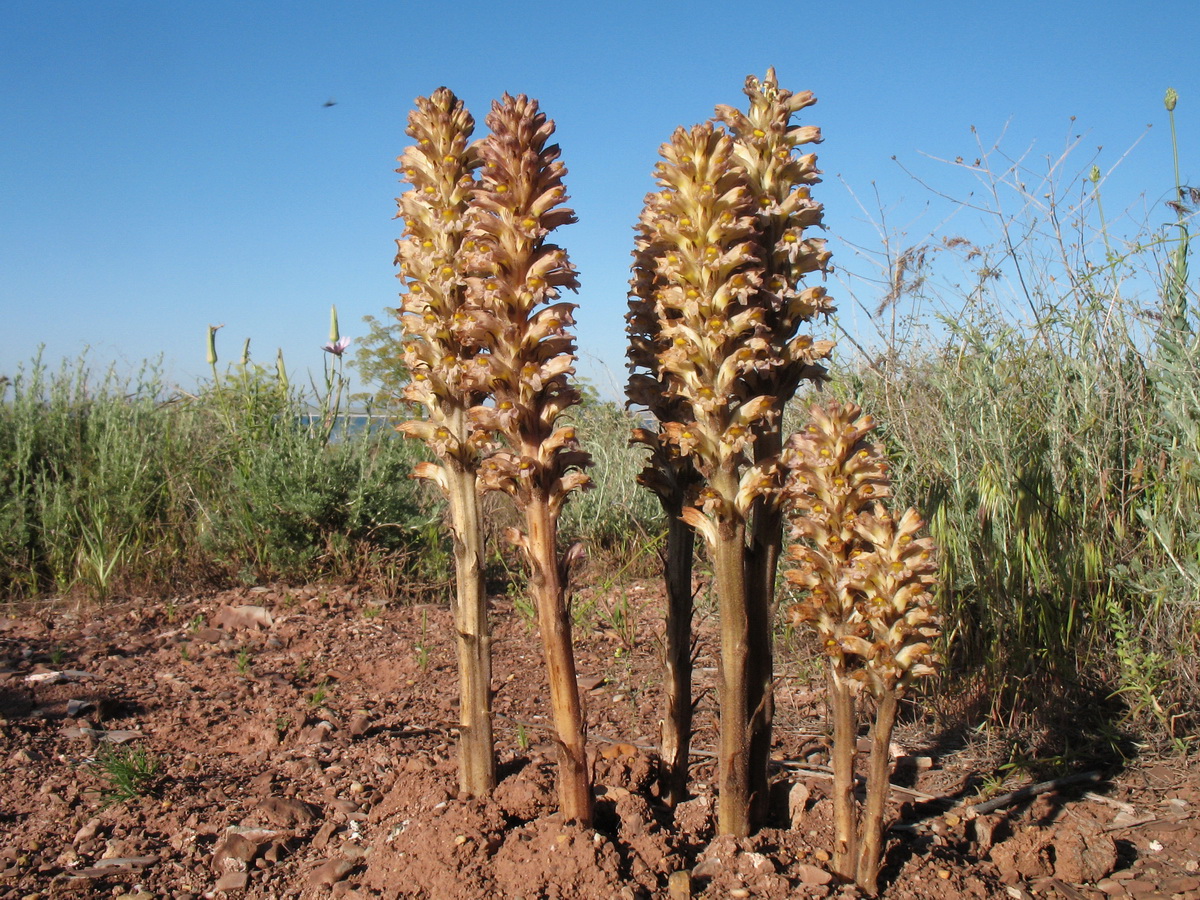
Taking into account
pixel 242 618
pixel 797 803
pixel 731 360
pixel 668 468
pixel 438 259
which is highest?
pixel 438 259

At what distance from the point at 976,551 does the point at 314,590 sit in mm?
3846

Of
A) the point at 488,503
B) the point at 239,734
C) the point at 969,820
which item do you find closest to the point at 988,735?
the point at 969,820

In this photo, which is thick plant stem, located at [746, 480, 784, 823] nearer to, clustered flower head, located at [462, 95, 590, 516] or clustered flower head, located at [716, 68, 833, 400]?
clustered flower head, located at [716, 68, 833, 400]

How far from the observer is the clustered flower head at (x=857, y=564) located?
1836mm

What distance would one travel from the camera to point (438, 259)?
2.15m

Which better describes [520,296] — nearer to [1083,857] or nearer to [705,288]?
[705,288]

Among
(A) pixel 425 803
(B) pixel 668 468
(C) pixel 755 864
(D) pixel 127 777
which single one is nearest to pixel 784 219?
(B) pixel 668 468

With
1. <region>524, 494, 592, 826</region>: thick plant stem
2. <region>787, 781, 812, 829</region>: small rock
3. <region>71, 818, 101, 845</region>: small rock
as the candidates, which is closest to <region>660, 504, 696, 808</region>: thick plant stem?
<region>524, 494, 592, 826</region>: thick plant stem

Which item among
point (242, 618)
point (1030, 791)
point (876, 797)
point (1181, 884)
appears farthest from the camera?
point (242, 618)

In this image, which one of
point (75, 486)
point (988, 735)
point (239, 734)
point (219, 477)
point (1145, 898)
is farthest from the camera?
point (219, 477)

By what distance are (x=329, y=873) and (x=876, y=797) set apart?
141 centimetres

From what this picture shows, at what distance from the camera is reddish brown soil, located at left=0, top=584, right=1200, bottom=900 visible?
2.10 meters

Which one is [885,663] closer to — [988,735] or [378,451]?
[988,735]

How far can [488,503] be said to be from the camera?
700 centimetres
